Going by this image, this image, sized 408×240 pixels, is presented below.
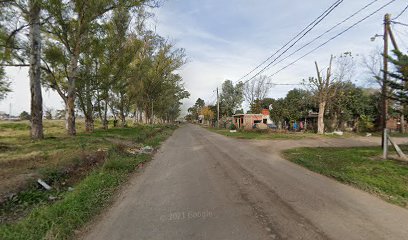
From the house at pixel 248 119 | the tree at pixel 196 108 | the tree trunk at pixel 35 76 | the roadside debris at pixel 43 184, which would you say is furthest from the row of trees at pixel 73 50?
the tree at pixel 196 108

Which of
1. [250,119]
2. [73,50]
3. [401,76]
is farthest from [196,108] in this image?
[401,76]

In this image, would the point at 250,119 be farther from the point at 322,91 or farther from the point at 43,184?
the point at 43,184

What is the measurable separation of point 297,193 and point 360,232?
217cm

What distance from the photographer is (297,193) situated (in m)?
6.36

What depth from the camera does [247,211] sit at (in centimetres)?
509

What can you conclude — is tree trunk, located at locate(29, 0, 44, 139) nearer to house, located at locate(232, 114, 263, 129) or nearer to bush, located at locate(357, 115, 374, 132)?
house, located at locate(232, 114, 263, 129)

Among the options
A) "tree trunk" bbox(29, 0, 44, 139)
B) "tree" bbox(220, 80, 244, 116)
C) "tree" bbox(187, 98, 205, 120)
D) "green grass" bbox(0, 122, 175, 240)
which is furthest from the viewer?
"tree" bbox(187, 98, 205, 120)

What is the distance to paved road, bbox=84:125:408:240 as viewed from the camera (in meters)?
4.18

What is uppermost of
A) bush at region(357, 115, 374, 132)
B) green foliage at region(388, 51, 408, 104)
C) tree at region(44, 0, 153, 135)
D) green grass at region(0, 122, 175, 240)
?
tree at region(44, 0, 153, 135)

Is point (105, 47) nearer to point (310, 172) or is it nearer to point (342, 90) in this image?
point (310, 172)

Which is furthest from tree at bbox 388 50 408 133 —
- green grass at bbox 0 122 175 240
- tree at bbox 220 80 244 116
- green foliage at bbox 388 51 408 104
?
tree at bbox 220 80 244 116

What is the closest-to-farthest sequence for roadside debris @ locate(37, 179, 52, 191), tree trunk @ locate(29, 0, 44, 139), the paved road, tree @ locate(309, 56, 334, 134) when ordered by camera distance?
the paved road
roadside debris @ locate(37, 179, 52, 191)
tree trunk @ locate(29, 0, 44, 139)
tree @ locate(309, 56, 334, 134)

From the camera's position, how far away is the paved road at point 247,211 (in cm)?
418

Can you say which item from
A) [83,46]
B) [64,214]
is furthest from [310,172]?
[83,46]
